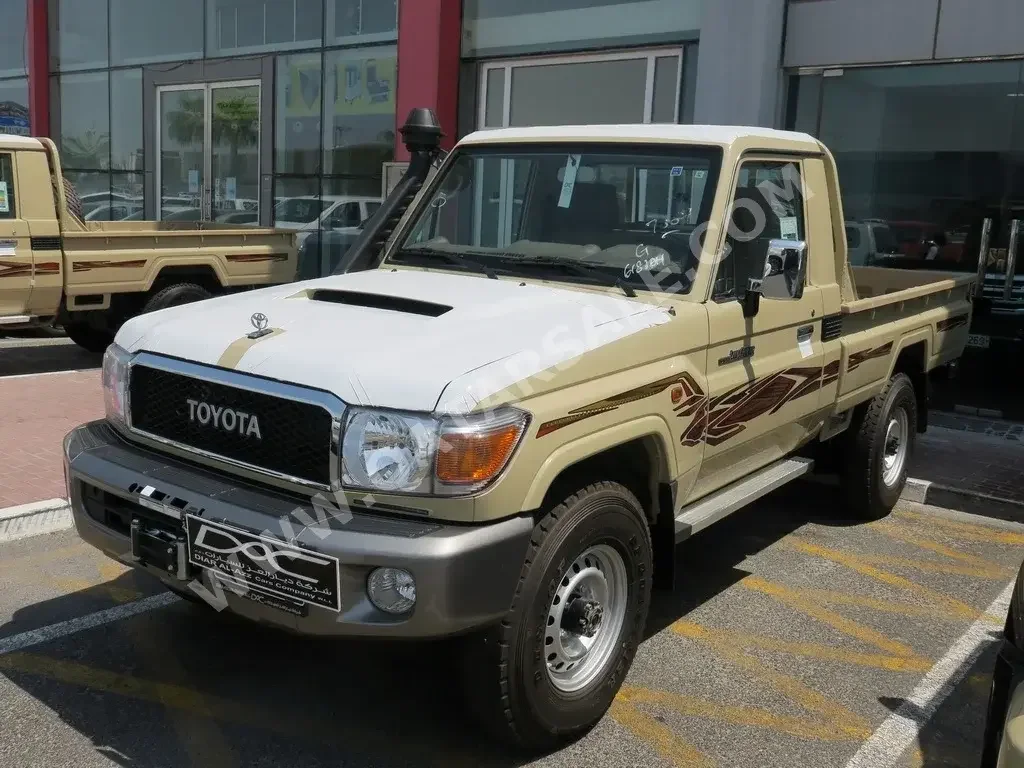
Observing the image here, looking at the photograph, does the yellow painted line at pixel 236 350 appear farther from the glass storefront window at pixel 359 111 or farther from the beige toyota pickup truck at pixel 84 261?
the glass storefront window at pixel 359 111

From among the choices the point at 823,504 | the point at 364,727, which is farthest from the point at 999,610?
the point at 364,727

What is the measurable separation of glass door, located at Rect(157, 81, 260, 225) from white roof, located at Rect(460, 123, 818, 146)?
11686mm

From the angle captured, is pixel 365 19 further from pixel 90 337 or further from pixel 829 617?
pixel 829 617

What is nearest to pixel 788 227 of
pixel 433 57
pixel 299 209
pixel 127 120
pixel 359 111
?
pixel 433 57

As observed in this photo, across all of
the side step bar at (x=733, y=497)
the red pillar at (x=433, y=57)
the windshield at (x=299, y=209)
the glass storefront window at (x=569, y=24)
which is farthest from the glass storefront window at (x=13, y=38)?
the side step bar at (x=733, y=497)

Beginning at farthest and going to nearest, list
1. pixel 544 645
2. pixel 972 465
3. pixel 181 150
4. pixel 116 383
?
pixel 181 150 → pixel 972 465 → pixel 116 383 → pixel 544 645

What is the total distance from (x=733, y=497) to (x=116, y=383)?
2.55 meters

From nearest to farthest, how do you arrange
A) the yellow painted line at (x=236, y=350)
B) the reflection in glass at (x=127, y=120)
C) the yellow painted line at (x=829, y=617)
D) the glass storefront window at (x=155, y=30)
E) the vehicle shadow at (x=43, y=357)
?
the yellow painted line at (x=236, y=350)
the yellow painted line at (x=829, y=617)
the vehicle shadow at (x=43, y=357)
the glass storefront window at (x=155, y=30)
the reflection in glass at (x=127, y=120)

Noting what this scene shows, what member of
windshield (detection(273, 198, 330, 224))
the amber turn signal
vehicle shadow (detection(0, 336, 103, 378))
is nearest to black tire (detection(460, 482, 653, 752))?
the amber turn signal

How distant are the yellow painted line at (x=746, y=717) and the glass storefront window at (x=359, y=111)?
1052 centimetres

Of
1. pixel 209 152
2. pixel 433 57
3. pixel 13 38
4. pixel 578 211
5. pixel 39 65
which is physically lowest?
pixel 578 211

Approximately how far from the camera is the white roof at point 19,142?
907 cm

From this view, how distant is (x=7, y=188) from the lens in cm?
912

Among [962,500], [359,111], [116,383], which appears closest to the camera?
[116,383]
